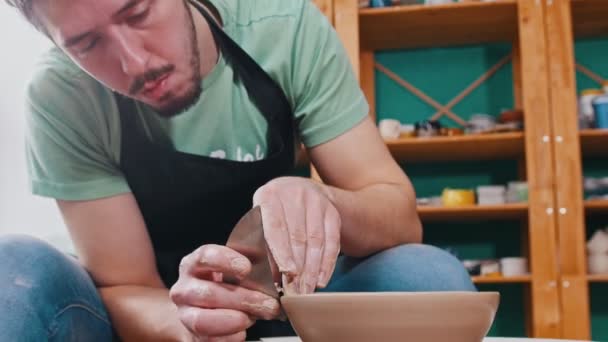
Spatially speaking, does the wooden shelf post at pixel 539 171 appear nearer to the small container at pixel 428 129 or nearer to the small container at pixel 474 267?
the small container at pixel 474 267

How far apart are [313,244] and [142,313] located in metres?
0.34

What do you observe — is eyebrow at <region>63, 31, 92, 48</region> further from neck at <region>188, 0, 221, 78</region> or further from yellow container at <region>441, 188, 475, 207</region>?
yellow container at <region>441, 188, 475, 207</region>

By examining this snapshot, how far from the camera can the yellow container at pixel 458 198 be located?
255 cm

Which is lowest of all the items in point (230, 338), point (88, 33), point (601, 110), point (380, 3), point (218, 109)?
point (230, 338)

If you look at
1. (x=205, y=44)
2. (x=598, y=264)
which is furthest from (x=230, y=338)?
(x=598, y=264)

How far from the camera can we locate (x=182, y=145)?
3.39ft

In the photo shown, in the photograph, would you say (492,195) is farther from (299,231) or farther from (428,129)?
(299,231)

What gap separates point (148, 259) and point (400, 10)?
72.3 inches

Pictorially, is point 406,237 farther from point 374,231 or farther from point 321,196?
point 321,196

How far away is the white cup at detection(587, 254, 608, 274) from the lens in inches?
94.3

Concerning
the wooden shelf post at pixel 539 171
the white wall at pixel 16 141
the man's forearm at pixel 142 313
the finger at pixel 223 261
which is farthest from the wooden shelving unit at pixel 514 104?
the finger at pixel 223 261

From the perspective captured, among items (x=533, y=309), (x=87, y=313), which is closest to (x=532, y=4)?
(x=533, y=309)

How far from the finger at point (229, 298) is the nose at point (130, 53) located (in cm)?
36

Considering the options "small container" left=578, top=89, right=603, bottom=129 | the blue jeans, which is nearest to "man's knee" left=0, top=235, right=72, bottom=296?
the blue jeans
